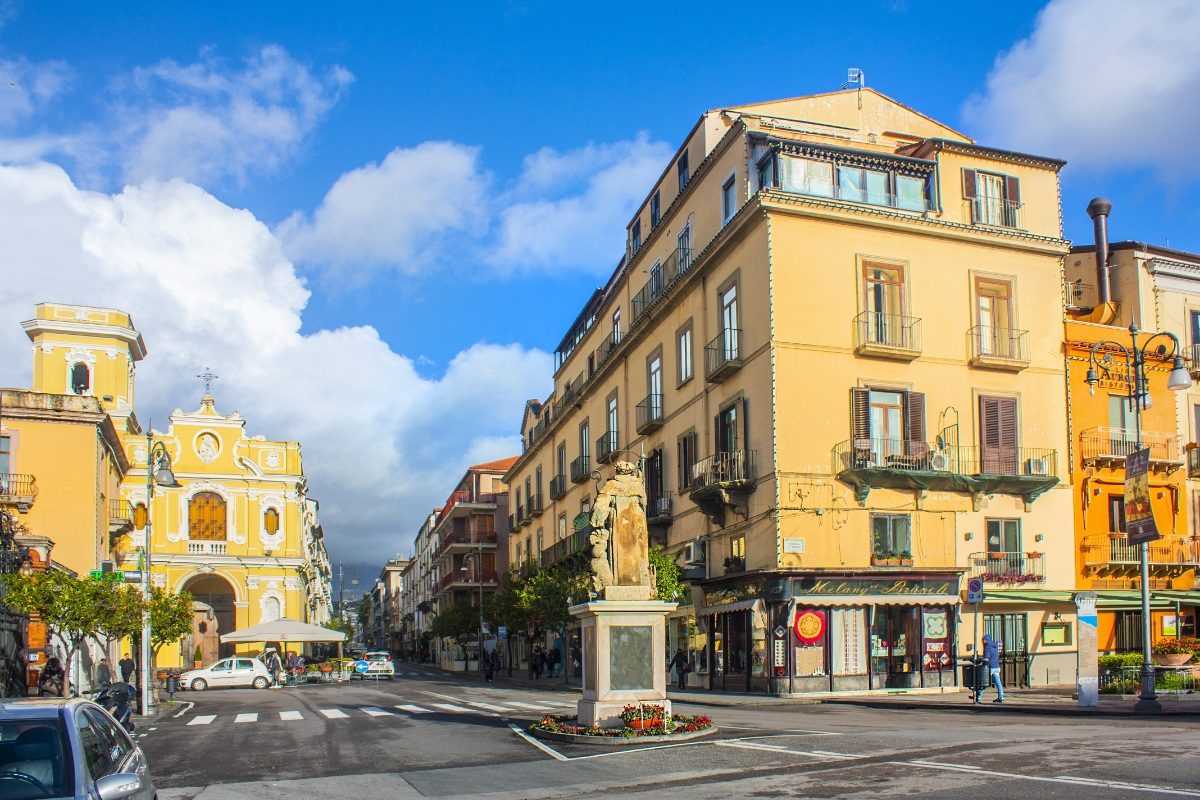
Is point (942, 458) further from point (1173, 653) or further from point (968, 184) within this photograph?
point (968, 184)

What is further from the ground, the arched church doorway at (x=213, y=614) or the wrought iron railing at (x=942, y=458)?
the wrought iron railing at (x=942, y=458)

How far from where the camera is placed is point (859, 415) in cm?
3244

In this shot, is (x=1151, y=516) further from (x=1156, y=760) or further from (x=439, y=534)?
(x=439, y=534)

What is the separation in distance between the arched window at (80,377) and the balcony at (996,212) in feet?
156

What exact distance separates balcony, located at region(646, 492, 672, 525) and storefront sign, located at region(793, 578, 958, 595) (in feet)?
33.1

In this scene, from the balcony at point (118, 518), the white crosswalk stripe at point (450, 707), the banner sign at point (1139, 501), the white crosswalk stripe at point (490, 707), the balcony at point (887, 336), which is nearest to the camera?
the banner sign at point (1139, 501)

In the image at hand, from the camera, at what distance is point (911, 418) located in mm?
33000

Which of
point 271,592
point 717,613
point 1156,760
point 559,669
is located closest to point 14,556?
point 717,613

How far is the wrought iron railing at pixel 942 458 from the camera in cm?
3189

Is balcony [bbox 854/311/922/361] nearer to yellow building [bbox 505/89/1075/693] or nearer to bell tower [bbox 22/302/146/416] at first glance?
yellow building [bbox 505/89/1075/693]

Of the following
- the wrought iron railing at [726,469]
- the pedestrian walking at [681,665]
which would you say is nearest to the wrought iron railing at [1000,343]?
the wrought iron railing at [726,469]

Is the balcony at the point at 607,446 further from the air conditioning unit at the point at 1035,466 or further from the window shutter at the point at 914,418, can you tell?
the air conditioning unit at the point at 1035,466

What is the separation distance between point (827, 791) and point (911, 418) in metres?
23.1

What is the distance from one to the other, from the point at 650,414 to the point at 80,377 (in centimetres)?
3647
